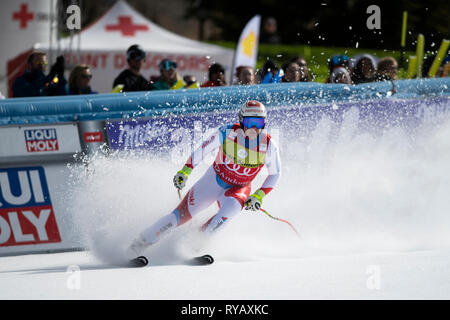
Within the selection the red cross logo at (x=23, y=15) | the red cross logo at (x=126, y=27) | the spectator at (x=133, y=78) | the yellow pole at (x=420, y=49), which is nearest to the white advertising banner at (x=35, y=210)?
the spectator at (x=133, y=78)

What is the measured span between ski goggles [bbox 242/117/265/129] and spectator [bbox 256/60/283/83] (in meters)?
1.53

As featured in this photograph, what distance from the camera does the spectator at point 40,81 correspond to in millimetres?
7656

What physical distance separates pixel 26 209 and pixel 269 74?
9.33 feet

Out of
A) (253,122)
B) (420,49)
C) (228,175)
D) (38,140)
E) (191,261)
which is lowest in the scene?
(191,261)

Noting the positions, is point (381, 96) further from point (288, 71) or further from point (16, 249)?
point (16, 249)

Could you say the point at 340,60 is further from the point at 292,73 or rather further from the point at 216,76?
the point at 216,76

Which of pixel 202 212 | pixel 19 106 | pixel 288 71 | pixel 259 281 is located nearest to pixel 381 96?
pixel 288 71

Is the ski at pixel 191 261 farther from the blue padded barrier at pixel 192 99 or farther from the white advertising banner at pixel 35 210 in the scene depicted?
the blue padded barrier at pixel 192 99

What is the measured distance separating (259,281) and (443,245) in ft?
7.50

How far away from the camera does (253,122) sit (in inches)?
241

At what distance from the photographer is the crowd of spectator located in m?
7.62

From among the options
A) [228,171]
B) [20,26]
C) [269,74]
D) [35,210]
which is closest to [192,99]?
[228,171]

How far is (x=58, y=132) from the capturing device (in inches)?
262

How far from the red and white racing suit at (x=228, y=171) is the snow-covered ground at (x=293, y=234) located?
10.8 inches
